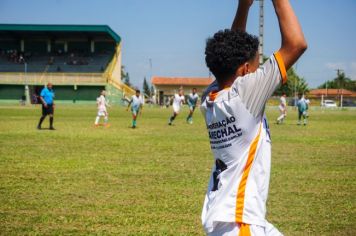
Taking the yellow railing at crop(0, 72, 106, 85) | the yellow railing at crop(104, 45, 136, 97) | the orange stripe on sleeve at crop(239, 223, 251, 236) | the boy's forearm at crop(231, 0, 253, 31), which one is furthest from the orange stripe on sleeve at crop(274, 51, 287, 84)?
the yellow railing at crop(104, 45, 136, 97)

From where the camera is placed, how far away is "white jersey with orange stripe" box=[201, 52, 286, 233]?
2537 mm

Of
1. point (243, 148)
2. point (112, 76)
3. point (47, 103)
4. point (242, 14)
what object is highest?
point (112, 76)

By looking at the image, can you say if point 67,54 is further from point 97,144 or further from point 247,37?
point 247,37

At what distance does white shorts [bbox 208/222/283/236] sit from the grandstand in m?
67.8

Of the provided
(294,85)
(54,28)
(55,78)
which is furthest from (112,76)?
(294,85)

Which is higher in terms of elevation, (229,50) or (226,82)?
(229,50)

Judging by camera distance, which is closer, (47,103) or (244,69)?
(244,69)

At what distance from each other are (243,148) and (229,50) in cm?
54

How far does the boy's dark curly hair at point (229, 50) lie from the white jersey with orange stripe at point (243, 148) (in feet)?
0.33

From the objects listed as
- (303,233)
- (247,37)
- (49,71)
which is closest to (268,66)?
(247,37)

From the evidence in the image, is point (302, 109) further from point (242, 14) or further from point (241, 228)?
point (241, 228)

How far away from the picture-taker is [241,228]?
2.57 metres

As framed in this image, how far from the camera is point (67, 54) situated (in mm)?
77188

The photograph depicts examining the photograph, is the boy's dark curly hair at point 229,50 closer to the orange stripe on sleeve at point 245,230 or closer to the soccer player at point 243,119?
the soccer player at point 243,119
